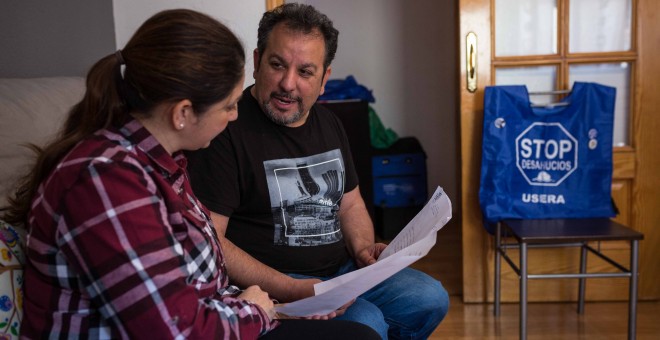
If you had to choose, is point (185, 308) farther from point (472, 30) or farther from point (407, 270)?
point (472, 30)

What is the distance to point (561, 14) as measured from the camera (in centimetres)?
268

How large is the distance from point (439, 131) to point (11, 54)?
3180 mm

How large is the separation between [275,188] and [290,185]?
4 cm

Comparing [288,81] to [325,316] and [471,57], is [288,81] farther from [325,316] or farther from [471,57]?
[471,57]

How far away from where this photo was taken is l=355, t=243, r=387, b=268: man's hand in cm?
168

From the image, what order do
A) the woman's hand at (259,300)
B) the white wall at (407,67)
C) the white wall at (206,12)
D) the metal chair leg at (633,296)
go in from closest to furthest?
the woman's hand at (259,300) → the metal chair leg at (633,296) → the white wall at (206,12) → the white wall at (407,67)

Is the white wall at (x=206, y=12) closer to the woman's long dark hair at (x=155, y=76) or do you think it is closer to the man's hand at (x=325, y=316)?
the man's hand at (x=325, y=316)

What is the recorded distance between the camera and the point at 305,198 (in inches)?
63.2

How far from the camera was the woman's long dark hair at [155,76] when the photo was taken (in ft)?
3.25

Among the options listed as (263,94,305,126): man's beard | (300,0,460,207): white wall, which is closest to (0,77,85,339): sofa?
(263,94,305,126): man's beard

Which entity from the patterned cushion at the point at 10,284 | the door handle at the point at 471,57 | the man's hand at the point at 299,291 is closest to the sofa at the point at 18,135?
the patterned cushion at the point at 10,284

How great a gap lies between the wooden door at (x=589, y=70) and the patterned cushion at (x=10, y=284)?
2012mm

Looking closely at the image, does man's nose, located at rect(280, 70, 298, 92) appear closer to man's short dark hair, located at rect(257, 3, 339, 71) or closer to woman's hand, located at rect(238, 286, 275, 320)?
man's short dark hair, located at rect(257, 3, 339, 71)

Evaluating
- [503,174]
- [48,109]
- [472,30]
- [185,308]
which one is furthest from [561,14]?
[185,308]
